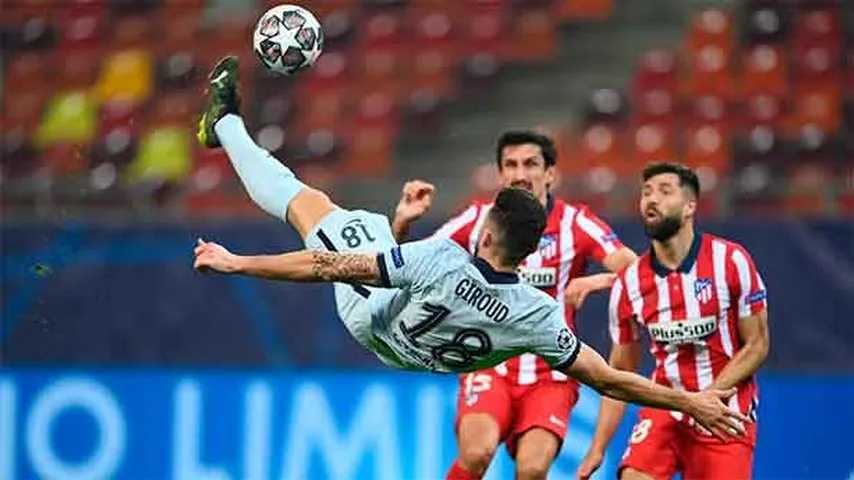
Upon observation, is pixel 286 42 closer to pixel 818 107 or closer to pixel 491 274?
pixel 491 274

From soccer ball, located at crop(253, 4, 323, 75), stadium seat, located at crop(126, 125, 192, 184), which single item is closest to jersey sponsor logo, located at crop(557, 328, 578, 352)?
soccer ball, located at crop(253, 4, 323, 75)

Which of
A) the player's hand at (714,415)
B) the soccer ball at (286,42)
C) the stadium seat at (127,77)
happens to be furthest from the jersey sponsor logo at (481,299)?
the stadium seat at (127,77)

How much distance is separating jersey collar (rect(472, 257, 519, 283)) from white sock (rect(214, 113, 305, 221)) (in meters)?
1.19

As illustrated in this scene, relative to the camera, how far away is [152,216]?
1248 centimetres

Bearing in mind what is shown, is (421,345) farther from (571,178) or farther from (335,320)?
(571,178)

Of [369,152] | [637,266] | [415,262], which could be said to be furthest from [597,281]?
[369,152]

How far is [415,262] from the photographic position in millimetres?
7453

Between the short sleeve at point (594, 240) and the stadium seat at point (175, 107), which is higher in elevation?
the stadium seat at point (175, 107)

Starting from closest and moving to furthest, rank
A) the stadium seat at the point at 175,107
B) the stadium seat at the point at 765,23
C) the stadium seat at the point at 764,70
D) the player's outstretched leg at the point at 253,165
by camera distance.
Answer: the player's outstretched leg at the point at 253,165
the stadium seat at the point at 764,70
the stadium seat at the point at 765,23
the stadium seat at the point at 175,107

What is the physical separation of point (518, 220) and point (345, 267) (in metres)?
0.67

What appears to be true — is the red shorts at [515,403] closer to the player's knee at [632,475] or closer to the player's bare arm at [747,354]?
the player's knee at [632,475]

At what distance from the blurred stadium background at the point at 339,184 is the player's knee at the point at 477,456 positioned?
2.50 m

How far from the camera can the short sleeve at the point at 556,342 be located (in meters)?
7.62

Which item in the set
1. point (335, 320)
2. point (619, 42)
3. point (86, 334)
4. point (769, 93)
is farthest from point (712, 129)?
point (86, 334)
